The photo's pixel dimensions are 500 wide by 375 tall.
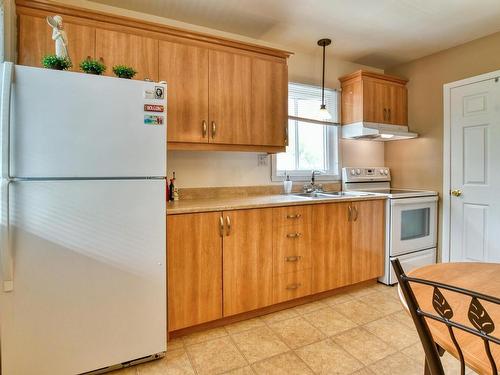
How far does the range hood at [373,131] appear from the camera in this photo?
303cm

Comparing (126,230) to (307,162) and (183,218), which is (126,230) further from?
(307,162)

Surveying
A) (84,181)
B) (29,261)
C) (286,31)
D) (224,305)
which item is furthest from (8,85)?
(286,31)

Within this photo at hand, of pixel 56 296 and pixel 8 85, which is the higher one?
pixel 8 85

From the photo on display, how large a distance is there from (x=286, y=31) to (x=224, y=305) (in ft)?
8.13

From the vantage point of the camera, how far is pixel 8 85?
1.33m

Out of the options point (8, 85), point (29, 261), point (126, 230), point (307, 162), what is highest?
point (8, 85)

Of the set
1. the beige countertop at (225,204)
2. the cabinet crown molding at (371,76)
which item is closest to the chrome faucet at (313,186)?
the beige countertop at (225,204)

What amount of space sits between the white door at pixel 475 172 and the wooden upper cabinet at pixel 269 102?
6.19 ft

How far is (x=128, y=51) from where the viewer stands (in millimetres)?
2002

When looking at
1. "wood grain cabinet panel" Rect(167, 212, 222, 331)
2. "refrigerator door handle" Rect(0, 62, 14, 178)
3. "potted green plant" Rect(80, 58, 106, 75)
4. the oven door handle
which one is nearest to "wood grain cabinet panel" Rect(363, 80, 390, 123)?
the oven door handle

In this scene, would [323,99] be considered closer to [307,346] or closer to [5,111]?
[307,346]

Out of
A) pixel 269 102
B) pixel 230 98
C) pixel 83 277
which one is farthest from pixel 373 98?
pixel 83 277

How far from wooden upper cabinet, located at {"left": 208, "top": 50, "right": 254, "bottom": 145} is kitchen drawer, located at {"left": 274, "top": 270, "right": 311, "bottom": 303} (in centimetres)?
117

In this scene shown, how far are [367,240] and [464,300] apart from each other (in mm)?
1916
